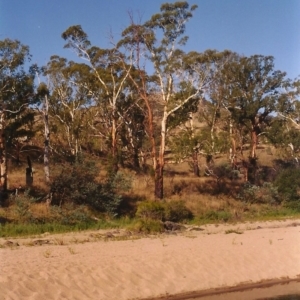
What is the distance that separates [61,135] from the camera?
51750mm

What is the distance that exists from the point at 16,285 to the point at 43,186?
2001 cm

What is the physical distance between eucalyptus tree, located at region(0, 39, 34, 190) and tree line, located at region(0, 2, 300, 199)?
0.19 feet

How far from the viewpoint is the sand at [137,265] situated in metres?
12.0

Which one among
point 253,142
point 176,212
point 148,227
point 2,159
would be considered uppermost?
point 253,142

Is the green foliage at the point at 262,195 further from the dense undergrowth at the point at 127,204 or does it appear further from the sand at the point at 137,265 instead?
the sand at the point at 137,265

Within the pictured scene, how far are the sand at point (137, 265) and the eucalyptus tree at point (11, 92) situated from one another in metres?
10.7

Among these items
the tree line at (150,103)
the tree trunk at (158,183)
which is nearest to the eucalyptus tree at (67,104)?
the tree line at (150,103)

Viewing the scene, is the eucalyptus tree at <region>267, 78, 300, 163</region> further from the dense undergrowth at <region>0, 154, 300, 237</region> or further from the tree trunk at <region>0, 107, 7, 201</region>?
the tree trunk at <region>0, 107, 7, 201</region>

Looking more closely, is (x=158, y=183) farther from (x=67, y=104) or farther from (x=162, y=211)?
(x=67, y=104)

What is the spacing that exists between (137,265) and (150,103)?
24252mm

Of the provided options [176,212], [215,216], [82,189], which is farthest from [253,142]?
[82,189]

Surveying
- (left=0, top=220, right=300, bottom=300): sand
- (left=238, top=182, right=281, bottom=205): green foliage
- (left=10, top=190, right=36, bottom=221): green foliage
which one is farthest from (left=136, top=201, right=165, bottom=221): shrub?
(left=238, top=182, right=281, bottom=205): green foliage

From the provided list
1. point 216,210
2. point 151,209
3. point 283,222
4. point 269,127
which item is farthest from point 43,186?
point 269,127

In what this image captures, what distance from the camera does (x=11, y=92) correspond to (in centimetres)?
2939
